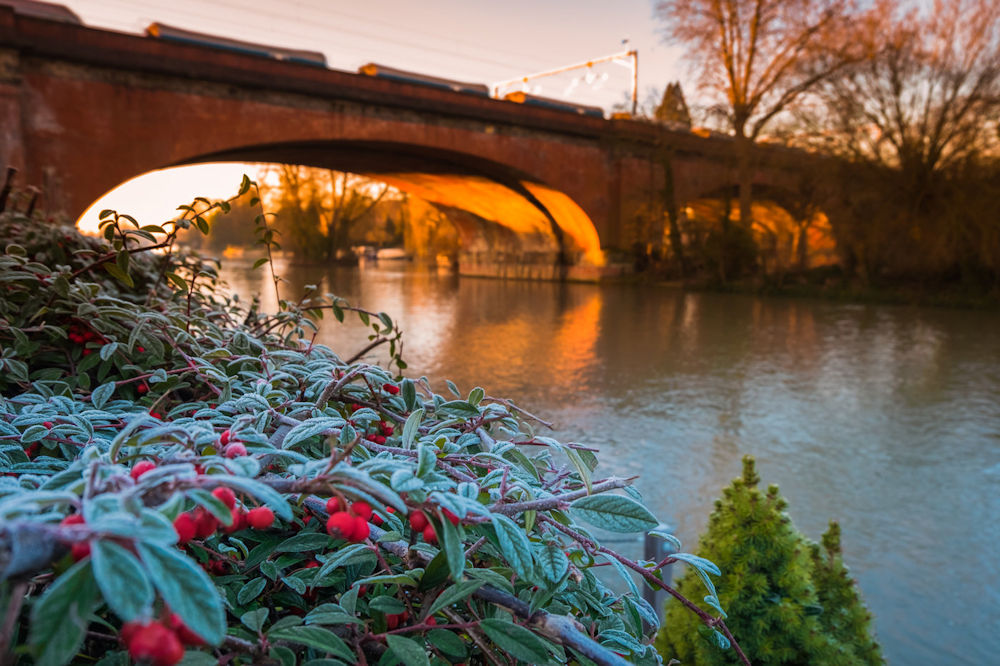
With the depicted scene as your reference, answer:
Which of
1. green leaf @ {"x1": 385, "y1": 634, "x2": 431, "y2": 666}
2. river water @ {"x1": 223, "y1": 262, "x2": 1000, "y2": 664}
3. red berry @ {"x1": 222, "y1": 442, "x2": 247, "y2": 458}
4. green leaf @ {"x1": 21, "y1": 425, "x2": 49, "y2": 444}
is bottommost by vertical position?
river water @ {"x1": 223, "y1": 262, "x2": 1000, "y2": 664}

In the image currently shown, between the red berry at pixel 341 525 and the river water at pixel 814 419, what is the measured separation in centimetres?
42

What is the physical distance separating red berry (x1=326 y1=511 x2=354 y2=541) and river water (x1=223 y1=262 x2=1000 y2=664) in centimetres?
42

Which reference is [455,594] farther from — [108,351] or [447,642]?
[108,351]

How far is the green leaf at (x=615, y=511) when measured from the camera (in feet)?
2.19

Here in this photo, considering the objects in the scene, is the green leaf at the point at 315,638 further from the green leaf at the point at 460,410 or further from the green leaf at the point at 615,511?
the green leaf at the point at 460,410

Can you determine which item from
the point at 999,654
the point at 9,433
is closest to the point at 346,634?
the point at 9,433

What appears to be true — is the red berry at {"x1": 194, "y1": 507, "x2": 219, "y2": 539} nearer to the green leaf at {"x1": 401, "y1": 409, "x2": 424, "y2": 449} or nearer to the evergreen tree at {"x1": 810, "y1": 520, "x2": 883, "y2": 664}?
the green leaf at {"x1": 401, "y1": 409, "x2": 424, "y2": 449}

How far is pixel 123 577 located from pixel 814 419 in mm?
5802

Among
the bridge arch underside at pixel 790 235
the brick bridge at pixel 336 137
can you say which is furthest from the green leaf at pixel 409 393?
the bridge arch underside at pixel 790 235

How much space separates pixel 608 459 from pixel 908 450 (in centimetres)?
214

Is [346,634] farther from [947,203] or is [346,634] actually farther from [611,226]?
[611,226]

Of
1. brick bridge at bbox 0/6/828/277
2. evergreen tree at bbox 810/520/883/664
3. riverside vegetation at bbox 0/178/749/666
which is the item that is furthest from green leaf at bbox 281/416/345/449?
brick bridge at bbox 0/6/828/277

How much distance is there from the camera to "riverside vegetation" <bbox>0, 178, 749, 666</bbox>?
415mm

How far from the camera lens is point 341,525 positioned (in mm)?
563
